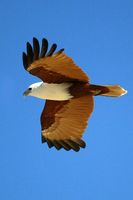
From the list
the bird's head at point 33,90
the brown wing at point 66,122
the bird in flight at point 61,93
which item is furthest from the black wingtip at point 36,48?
the brown wing at point 66,122

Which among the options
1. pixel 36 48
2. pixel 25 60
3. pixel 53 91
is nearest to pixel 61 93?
pixel 53 91

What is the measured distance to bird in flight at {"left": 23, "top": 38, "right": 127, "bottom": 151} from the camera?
11188 mm

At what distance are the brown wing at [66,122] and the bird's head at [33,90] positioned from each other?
0.87 metres

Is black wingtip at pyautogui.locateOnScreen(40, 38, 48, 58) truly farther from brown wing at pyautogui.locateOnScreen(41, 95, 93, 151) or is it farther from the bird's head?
brown wing at pyautogui.locateOnScreen(41, 95, 93, 151)

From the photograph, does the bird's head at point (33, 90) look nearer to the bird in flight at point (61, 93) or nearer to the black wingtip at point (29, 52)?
the bird in flight at point (61, 93)

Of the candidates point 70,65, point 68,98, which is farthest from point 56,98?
point 70,65

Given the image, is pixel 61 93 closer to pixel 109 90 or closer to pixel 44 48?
pixel 109 90

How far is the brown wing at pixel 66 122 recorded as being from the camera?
40.4 ft

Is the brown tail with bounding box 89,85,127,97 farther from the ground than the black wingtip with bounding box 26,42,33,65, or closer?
farther from the ground

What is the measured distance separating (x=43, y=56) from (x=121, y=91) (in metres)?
1.73

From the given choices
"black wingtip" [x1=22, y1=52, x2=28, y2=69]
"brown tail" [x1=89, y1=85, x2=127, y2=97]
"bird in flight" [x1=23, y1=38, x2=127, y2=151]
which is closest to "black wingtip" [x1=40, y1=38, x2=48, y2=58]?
"bird in flight" [x1=23, y1=38, x2=127, y2=151]

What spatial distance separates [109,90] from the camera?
11688mm

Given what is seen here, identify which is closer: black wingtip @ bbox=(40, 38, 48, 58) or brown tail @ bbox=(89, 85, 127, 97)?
black wingtip @ bbox=(40, 38, 48, 58)

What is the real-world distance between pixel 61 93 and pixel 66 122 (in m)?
1.05
